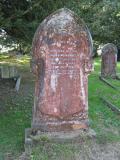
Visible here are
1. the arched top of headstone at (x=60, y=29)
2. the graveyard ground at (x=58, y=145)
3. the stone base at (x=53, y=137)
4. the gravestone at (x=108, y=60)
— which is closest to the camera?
the graveyard ground at (x=58, y=145)

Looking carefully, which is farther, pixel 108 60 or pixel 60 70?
pixel 108 60

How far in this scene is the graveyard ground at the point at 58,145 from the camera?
601 cm

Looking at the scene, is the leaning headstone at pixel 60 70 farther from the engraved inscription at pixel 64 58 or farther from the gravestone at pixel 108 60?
the gravestone at pixel 108 60

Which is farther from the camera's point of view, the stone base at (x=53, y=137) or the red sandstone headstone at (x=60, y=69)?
the red sandstone headstone at (x=60, y=69)

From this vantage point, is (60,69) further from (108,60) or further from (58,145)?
(108,60)

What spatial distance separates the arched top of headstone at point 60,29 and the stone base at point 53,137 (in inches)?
55.2

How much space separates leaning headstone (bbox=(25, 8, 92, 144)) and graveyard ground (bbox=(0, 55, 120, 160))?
1.56 feet

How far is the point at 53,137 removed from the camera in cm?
625

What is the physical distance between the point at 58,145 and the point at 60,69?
133cm

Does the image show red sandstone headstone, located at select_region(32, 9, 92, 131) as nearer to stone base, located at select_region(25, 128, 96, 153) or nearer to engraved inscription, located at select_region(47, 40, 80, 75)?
engraved inscription, located at select_region(47, 40, 80, 75)

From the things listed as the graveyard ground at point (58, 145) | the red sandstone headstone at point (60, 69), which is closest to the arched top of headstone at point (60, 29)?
the red sandstone headstone at point (60, 69)

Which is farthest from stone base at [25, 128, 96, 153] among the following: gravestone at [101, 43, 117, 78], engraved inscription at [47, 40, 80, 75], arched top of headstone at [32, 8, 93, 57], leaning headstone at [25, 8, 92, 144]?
gravestone at [101, 43, 117, 78]

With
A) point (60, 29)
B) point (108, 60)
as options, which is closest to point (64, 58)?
point (60, 29)

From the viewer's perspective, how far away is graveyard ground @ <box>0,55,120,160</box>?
601 cm
